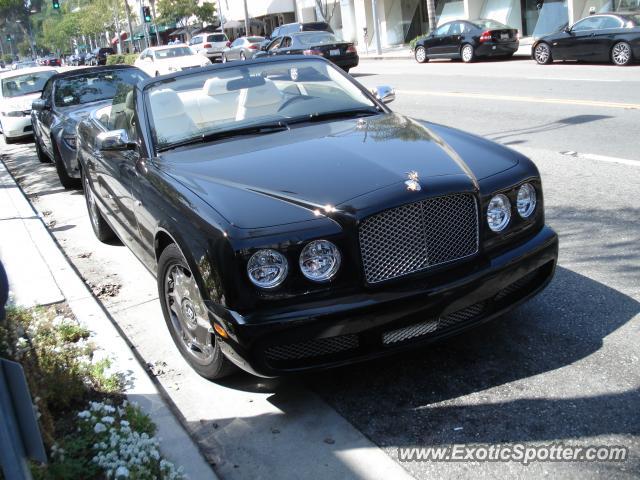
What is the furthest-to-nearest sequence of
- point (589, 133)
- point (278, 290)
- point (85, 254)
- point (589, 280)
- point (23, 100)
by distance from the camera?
point (23, 100) < point (589, 133) < point (85, 254) < point (589, 280) < point (278, 290)

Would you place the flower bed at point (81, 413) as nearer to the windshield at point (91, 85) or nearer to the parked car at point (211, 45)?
the windshield at point (91, 85)

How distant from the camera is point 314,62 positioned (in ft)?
19.1

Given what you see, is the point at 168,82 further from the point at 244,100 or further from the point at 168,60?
the point at 168,60

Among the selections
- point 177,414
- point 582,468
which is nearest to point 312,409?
point 177,414

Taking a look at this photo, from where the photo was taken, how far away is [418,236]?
11.9 feet

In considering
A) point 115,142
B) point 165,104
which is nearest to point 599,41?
point 165,104

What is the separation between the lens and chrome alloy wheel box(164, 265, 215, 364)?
4.01m

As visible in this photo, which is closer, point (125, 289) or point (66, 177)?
point (125, 289)

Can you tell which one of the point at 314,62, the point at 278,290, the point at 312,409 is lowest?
the point at 312,409

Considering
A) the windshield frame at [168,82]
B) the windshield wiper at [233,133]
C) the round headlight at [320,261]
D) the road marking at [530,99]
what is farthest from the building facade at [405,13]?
the round headlight at [320,261]

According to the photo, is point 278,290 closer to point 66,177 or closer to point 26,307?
point 26,307

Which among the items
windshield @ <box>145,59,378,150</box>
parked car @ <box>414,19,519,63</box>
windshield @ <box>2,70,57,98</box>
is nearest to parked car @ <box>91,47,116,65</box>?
parked car @ <box>414,19,519,63</box>

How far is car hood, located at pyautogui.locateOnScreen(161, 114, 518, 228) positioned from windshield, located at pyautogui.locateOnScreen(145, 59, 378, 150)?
0.25m

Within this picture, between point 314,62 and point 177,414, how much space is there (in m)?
3.09
